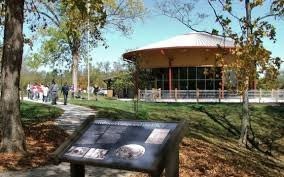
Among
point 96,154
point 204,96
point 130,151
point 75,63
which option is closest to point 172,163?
point 130,151

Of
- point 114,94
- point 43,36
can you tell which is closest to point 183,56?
point 114,94

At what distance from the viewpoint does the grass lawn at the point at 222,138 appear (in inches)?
537

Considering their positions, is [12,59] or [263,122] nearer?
[12,59]

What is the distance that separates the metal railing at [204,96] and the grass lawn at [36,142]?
23.0 metres

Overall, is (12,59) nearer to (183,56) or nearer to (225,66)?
(225,66)

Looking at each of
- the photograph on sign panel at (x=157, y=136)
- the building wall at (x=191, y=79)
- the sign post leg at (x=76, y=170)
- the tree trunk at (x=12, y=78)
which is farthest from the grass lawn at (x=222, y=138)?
the building wall at (x=191, y=79)

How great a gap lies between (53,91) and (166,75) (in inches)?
847

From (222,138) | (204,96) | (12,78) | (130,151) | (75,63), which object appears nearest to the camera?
(130,151)

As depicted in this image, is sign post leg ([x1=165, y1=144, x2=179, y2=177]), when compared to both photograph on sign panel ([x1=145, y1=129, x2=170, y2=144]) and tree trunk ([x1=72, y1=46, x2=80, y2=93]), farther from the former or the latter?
tree trunk ([x1=72, y1=46, x2=80, y2=93])

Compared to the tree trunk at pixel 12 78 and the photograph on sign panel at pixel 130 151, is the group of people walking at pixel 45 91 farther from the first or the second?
the photograph on sign panel at pixel 130 151

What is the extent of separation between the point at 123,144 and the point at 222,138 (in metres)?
17.0

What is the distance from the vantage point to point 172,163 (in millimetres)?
6832

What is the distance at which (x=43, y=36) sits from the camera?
6294 centimetres

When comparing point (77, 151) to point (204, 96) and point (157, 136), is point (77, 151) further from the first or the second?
point (204, 96)
